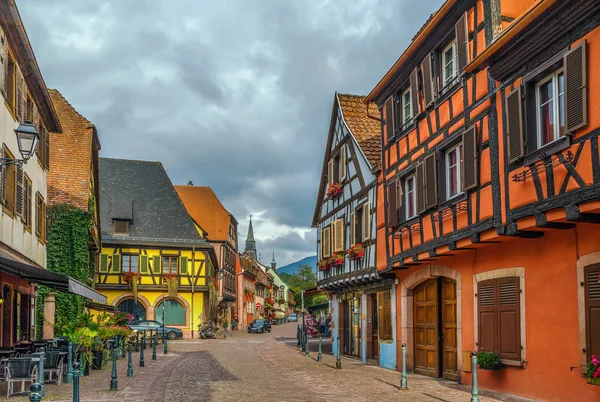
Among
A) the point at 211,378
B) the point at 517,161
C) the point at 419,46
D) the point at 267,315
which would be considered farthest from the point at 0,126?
the point at 267,315

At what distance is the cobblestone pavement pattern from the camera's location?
12984 mm

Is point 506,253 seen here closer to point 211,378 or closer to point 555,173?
point 555,173

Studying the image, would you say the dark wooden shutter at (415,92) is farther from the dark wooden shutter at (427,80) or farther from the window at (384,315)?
the window at (384,315)

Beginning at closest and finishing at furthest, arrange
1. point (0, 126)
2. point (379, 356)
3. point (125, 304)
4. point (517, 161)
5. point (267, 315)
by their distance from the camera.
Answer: point (517, 161)
point (0, 126)
point (379, 356)
point (125, 304)
point (267, 315)

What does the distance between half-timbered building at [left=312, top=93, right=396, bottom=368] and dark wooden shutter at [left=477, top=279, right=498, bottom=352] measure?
5.47 m

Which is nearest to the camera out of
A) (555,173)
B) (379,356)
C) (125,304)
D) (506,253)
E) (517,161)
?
(555,173)

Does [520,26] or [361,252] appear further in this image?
[361,252]

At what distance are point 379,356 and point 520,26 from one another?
12.1m

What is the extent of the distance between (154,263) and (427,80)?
3331 centimetres

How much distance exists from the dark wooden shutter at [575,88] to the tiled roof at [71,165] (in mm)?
21296

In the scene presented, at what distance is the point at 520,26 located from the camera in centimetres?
1081

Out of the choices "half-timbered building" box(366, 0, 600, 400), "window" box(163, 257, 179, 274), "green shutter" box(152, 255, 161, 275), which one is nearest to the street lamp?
"half-timbered building" box(366, 0, 600, 400)

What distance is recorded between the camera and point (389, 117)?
1883cm

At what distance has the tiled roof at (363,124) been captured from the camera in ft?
71.7
